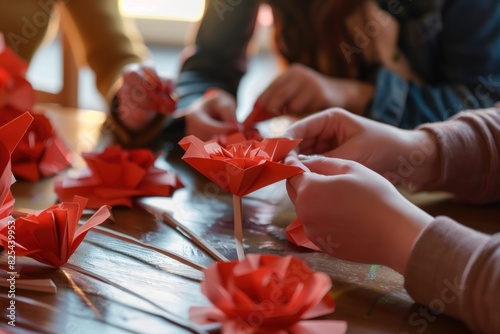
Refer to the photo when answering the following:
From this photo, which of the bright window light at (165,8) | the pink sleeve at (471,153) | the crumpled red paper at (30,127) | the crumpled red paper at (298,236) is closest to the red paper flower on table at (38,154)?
the crumpled red paper at (30,127)

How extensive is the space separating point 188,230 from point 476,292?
1.11ft

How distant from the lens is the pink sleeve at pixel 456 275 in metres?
0.53

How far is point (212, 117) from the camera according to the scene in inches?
46.8

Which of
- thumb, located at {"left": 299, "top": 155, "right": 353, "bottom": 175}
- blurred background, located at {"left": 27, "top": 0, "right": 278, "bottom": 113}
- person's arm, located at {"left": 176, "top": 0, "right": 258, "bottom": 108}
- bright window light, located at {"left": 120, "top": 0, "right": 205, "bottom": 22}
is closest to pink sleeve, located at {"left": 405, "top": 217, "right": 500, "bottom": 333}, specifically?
thumb, located at {"left": 299, "top": 155, "right": 353, "bottom": 175}

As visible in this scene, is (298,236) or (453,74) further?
(453,74)

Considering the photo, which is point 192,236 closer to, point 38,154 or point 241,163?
point 241,163

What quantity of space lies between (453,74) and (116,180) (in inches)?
29.9

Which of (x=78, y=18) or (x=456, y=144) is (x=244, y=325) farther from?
(x=78, y=18)

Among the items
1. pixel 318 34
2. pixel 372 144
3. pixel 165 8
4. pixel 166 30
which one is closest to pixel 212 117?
pixel 318 34

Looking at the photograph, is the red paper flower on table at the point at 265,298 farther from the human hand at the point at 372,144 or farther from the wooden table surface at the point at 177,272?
the human hand at the point at 372,144

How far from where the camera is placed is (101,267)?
64cm

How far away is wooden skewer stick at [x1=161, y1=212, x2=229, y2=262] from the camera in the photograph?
0.68 meters

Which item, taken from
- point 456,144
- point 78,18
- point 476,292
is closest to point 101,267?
point 476,292

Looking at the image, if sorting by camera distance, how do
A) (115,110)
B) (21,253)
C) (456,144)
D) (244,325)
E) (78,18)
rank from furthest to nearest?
1. (78,18)
2. (115,110)
3. (456,144)
4. (21,253)
5. (244,325)
